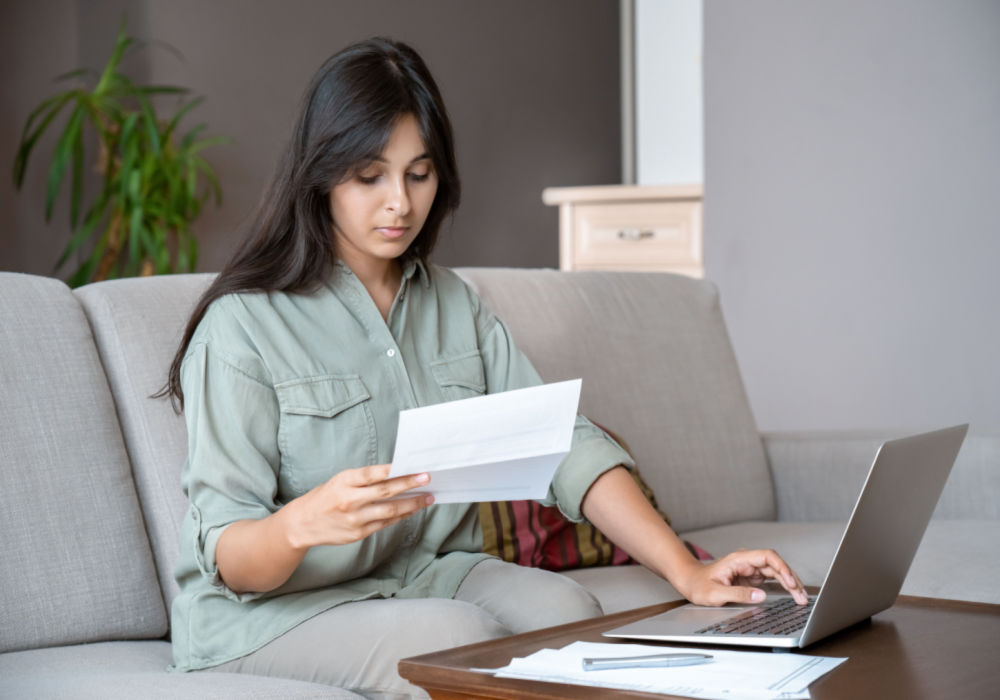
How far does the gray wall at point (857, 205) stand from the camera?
281cm

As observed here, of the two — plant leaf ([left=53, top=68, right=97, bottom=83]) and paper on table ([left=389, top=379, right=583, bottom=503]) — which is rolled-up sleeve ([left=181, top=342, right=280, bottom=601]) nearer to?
paper on table ([left=389, top=379, right=583, bottom=503])

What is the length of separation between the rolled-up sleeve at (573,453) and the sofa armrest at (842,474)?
91 cm

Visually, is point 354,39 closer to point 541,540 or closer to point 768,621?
point 541,540

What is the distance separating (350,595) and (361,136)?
0.50 metres

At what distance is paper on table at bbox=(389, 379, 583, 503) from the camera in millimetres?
870

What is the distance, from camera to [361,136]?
1.29 metres

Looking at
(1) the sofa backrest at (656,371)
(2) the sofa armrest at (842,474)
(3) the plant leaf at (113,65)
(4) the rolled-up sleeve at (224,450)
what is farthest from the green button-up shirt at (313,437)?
(3) the plant leaf at (113,65)

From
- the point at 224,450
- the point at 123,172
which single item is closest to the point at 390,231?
the point at 224,450

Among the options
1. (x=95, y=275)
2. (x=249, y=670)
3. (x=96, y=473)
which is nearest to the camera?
(x=249, y=670)

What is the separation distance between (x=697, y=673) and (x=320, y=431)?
0.58 metres

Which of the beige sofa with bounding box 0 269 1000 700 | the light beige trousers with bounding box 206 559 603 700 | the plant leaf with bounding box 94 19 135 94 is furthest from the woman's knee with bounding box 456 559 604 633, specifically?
the plant leaf with bounding box 94 19 135 94

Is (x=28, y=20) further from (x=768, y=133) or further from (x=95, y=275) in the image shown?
(x=768, y=133)

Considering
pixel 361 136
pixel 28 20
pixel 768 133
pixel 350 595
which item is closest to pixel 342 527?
pixel 350 595

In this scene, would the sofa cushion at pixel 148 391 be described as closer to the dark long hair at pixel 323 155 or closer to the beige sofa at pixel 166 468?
the beige sofa at pixel 166 468
